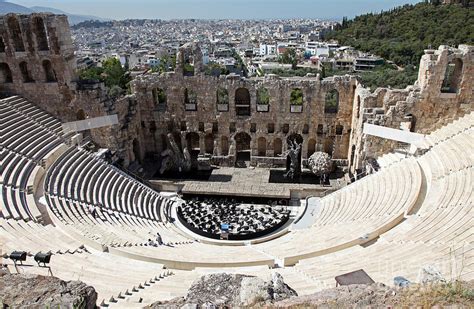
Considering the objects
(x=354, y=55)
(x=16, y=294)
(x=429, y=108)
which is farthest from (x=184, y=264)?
(x=354, y=55)

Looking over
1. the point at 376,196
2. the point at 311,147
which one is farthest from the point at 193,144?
the point at 376,196

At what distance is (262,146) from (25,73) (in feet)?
58.6

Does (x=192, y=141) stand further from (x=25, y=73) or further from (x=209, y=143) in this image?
(x=25, y=73)

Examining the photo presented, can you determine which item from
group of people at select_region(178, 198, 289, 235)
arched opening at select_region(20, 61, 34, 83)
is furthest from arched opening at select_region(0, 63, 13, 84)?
group of people at select_region(178, 198, 289, 235)

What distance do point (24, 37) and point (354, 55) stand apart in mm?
81076

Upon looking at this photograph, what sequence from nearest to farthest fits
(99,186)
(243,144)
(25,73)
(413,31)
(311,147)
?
1. (99,186)
2. (25,73)
3. (311,147)
4. (243,144)
5. (413,31)

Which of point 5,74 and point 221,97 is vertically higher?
point 5,74

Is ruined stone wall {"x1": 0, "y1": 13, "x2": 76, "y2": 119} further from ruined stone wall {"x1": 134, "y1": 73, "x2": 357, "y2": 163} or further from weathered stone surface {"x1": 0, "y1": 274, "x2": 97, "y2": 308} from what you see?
weathered stone surface {"x1": 0, "y1": 274, "x2": 97, "y2": 308}

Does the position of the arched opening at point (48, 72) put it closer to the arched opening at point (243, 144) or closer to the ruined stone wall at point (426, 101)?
the arched opening at point (243, 144)

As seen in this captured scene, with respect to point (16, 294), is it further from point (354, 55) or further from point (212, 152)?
point (354, 55)

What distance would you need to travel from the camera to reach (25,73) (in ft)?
81.9

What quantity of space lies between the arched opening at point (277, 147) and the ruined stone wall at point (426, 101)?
21.1 feet

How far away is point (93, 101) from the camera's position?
79.9 ft

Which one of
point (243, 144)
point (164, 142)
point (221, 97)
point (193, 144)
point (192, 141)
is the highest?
point (221, 97)
